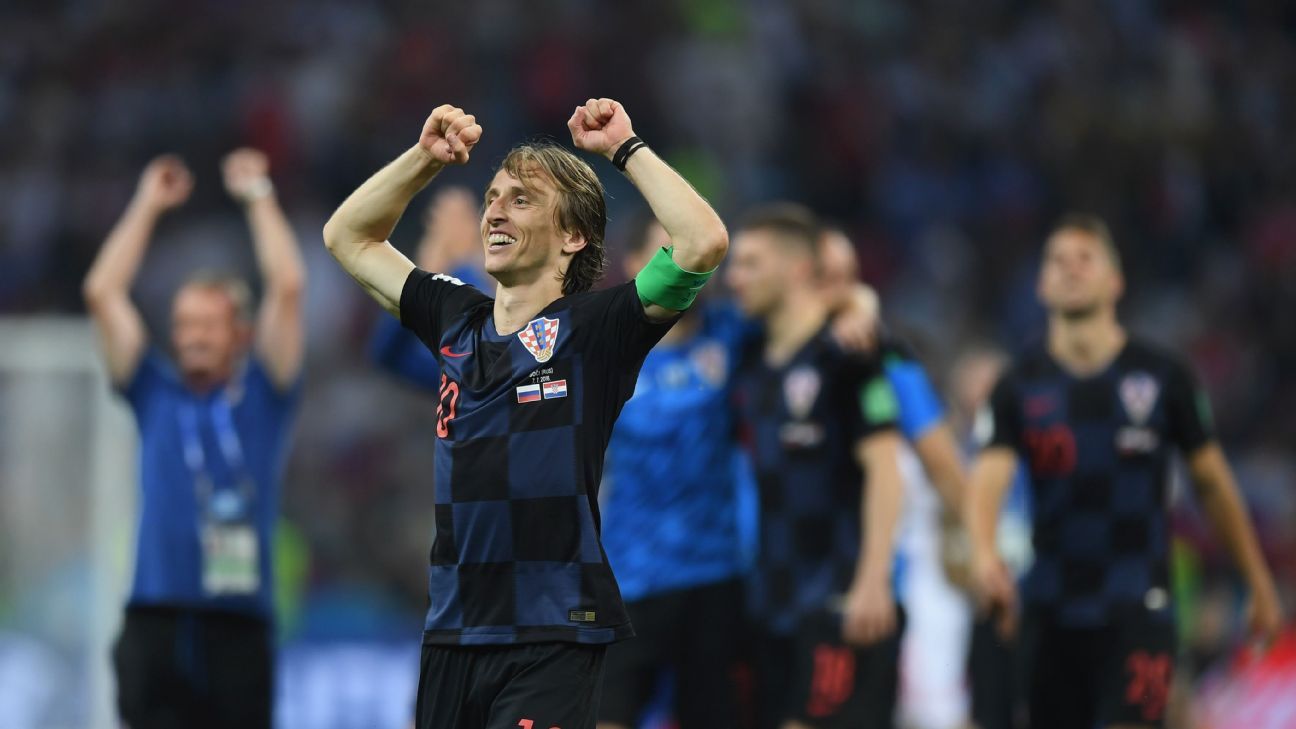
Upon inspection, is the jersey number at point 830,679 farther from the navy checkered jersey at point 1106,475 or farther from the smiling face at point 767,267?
the smiling face at point 767,267

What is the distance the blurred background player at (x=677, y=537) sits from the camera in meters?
6.73

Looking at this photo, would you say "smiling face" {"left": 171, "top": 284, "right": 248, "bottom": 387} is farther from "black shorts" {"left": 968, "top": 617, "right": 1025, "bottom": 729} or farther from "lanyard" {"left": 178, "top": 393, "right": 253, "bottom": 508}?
"black shorts" {"left": 968, "top": 617, "right": 1025, "bottom": 729}

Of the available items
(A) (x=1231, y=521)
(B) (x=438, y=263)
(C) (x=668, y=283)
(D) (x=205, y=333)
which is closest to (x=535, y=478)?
(C) (x=668, y=283)

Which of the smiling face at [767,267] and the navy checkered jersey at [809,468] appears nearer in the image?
the navy checkered jersey at [809,468]

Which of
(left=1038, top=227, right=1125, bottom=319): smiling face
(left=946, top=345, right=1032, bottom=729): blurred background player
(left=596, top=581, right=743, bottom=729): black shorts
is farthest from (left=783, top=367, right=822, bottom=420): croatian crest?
(left=1038, top=227, right=1125, bottom=319): smiling face

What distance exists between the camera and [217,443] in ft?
23.1

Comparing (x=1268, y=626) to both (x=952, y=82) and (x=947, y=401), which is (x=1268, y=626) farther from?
(x=952, y=82)

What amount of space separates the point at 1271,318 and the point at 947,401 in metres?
3.32

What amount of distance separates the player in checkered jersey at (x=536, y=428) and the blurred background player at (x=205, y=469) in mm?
2655

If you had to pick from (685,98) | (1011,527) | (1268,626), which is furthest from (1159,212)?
(1268,626)

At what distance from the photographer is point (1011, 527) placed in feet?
36.7

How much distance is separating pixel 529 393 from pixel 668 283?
439 mm

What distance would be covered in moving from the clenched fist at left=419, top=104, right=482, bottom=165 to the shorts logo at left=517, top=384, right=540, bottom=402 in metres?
0.57

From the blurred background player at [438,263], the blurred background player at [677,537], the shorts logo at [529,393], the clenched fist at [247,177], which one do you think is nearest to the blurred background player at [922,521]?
the blurred background player at [677,537]
